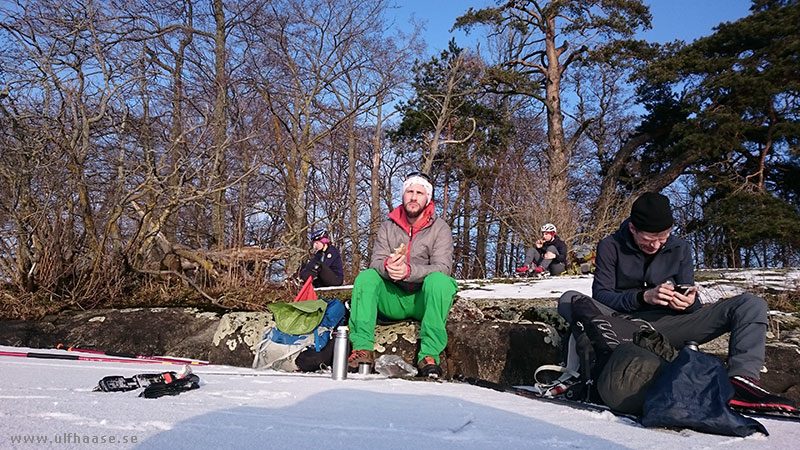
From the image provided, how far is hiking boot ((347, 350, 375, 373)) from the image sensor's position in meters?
3.06

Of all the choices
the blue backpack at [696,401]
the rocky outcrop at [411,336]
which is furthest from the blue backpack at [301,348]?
the blue backpack at [696,401]

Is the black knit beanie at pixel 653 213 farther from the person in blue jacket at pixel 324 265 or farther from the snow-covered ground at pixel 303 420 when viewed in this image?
the person in blue jacket at pixel 324 265

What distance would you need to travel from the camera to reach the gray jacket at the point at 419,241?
3.56 m

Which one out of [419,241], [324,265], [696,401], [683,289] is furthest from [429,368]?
[324,265]

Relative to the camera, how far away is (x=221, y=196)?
1212cm

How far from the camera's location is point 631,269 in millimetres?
3072

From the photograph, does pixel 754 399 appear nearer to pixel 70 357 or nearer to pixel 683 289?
pixel 683 289

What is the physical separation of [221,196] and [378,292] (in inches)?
378

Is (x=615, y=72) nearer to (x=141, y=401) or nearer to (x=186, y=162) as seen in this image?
(x=186, y=162)

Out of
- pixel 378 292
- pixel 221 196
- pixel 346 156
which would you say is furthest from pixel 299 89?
pixel 378 292

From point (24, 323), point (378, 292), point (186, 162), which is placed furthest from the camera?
point (186, 162)

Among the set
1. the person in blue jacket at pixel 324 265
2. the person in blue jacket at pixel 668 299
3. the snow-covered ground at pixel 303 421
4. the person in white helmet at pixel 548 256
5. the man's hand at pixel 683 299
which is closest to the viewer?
the snow-covered ground at pixel 303 421

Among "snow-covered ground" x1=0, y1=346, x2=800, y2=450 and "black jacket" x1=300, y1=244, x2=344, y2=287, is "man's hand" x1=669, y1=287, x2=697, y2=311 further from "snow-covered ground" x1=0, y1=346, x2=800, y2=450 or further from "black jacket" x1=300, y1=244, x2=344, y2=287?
"black jacket" x1=300, y1=244, x2=344, y2=287

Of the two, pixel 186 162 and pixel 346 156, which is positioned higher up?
→ pixel 346 156
